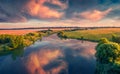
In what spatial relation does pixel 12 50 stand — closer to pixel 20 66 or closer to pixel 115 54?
pixel 20 66

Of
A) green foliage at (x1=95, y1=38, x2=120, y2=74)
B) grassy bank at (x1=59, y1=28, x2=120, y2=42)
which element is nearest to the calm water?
green foliage at (x1=95, y1=38, x2=120, y2=74)

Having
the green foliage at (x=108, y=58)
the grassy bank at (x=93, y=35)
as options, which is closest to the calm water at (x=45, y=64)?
the green foliage at (x=108, y=58)

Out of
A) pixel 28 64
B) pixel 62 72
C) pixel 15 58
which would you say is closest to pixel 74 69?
pixel 62 72

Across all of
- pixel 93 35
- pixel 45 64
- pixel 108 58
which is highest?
pixel 108 58

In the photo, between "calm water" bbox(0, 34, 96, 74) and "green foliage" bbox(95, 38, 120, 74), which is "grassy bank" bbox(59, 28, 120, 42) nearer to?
"calm water" bbox(0, 34, 96, 74)

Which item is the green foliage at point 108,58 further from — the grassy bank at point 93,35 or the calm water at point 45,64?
the grassy bank at point 93,35

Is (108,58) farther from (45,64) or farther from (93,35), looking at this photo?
(93,35)

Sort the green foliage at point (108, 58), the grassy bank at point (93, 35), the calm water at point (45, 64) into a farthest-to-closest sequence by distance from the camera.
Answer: the grassy bank at point (93, 35), the calm water at point (45, 64), the green foliage at point (108, 58)

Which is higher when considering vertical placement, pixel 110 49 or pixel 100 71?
pixel 110 49

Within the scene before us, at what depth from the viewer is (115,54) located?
61.7 meters

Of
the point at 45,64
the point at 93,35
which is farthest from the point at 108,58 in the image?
the point at 93,35

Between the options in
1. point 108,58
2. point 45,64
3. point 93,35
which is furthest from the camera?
point 93,35

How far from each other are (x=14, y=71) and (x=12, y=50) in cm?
3160

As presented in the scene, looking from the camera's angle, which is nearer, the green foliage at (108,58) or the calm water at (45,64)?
the green foliage at (108,58)
